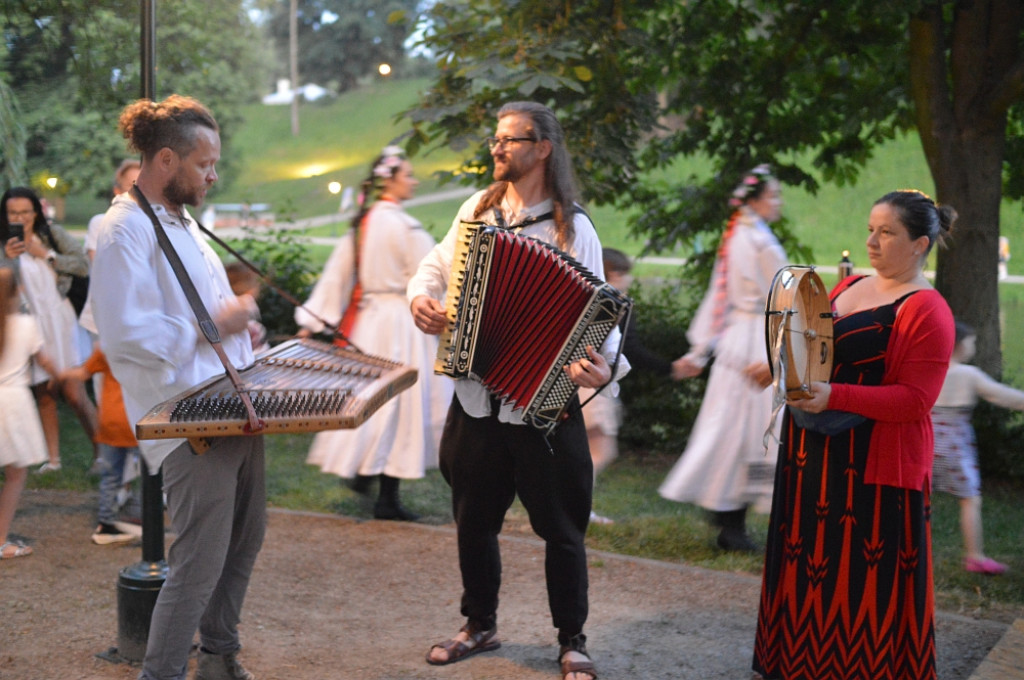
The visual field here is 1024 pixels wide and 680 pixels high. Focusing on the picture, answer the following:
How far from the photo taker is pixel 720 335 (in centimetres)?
668

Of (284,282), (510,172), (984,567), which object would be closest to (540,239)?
(510,172)

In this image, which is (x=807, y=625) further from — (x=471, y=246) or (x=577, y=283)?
(x=471, y=246)

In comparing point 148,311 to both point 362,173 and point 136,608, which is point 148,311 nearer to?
point 136,608

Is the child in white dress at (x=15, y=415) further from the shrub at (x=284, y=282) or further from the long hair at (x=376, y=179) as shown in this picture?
the shrub at (x=284, y=282)

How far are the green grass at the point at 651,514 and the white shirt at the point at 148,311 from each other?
144 inches

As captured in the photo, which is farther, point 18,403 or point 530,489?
point 18,403

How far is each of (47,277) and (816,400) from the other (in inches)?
263

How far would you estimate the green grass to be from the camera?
599 centimetres

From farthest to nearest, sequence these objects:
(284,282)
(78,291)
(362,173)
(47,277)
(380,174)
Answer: (362,173) < (284,282) < (78,291) < (47,277) < (380,174)

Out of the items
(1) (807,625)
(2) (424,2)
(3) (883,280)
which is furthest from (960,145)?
(1) (807,625)

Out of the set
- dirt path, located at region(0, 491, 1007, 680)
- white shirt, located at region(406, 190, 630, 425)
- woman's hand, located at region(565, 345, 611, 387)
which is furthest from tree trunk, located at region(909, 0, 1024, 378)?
woman's hand, located at region(565, 345, 611, 387)

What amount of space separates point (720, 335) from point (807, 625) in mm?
2863

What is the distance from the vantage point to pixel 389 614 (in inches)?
210

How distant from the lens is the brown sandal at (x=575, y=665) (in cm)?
439
